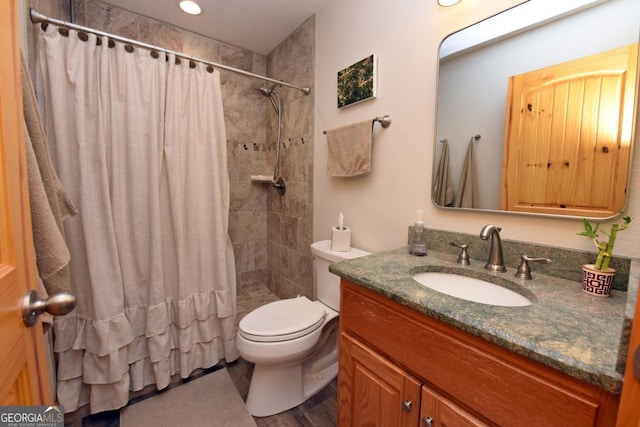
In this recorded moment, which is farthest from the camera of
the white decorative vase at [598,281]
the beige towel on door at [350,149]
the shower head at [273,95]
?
the shower head at [273,95]

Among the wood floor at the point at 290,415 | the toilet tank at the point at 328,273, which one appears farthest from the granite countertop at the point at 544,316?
the wood floor at the point at 290,415

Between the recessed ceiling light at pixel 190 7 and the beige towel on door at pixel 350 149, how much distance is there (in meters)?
1.24

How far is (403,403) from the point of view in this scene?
2.58 ft

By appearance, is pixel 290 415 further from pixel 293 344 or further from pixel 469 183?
pixel 469 183

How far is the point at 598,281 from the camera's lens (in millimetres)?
753

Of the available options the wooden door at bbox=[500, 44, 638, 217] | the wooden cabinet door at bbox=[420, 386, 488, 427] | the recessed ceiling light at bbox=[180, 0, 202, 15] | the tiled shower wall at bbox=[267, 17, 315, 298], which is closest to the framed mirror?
the wooden door at bbox=[500, 44, 638, 217]

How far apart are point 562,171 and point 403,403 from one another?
0.93 metres

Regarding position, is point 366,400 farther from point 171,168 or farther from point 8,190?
point 171,168

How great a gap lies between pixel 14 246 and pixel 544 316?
3.70 feet

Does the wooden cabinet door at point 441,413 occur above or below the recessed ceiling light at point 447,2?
below

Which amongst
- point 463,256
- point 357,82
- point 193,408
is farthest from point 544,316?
point 193,408

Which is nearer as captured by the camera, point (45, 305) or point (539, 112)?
point (45, 305)

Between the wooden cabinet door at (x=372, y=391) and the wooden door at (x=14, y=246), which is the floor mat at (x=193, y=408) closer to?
the wooden cabinet door at (x=372, y=391)

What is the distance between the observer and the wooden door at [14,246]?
16.5 inches
